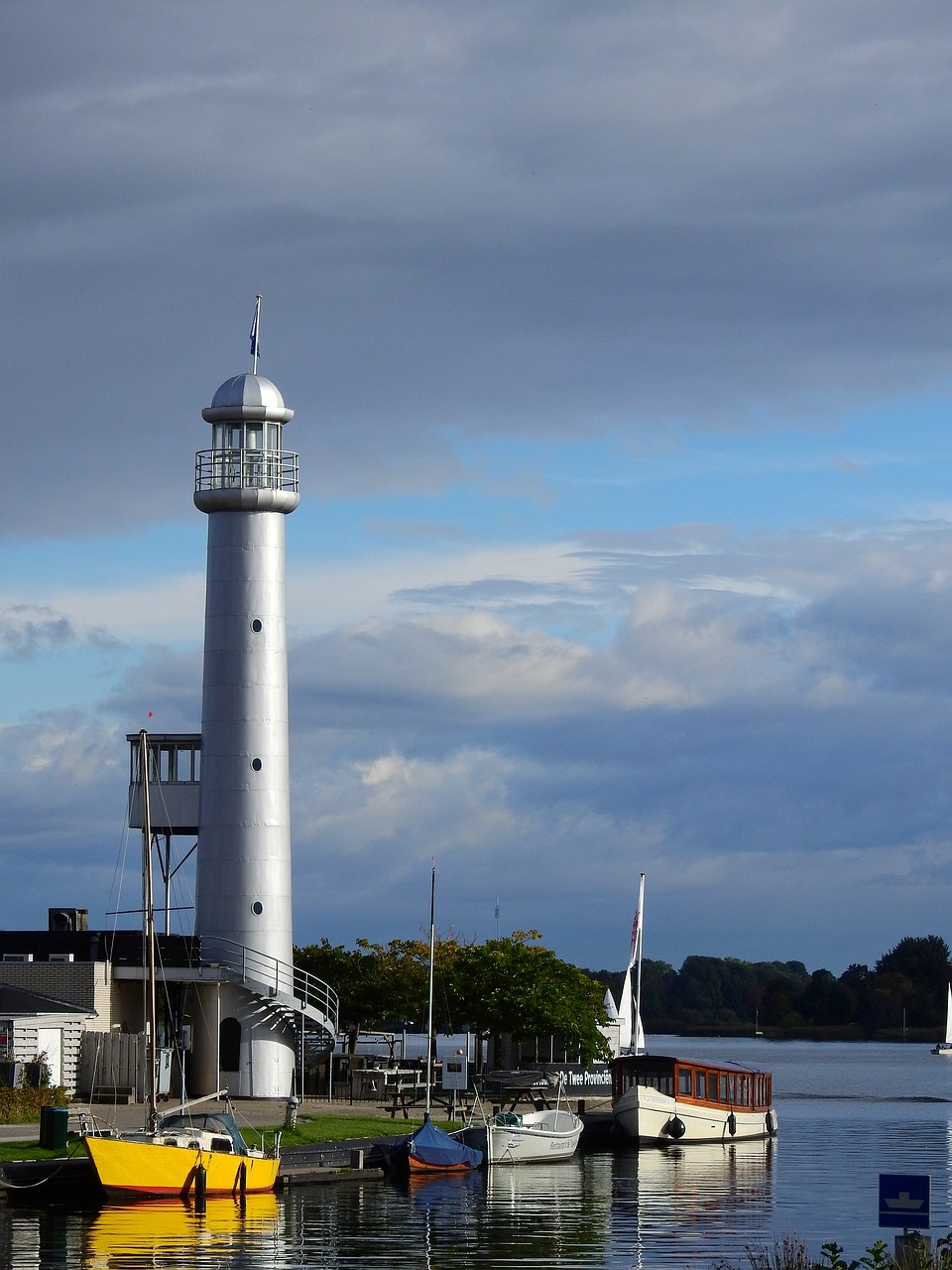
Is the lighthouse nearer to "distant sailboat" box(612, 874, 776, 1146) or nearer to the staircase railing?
the staircase railing

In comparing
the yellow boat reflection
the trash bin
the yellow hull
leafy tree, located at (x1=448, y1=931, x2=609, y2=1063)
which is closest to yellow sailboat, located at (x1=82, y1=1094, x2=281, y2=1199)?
the yellow hull

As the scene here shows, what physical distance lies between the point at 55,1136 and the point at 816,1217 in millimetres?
18369

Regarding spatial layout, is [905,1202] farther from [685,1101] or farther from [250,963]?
[685,1101]

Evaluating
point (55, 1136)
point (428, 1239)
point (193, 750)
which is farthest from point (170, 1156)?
point (193, 750)

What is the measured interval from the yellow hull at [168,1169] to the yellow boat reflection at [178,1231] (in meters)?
0.32

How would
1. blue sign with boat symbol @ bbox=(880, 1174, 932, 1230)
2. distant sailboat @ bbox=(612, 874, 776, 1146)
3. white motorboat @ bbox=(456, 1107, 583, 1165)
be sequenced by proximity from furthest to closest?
distant sailboat @ bbox=(612, 874, 776, 1146) → white motorboat @ bbox=(456, 1107, 583, 1165) → blue sign with boat symbol @ bbox=(880, 1174, 932, 1230)

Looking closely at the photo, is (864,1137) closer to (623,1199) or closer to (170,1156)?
(623,1199)

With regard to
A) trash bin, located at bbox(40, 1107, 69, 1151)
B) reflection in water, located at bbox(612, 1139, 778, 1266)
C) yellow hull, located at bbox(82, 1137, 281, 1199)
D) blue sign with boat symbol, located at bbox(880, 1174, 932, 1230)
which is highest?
blue sign with boat symbol, located at bbox(880, 1174, 932, 1230)

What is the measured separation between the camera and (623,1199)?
4897 centimetres

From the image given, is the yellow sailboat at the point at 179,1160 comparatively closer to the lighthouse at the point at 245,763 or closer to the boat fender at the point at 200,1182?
the boat fender at the point at 200,1182

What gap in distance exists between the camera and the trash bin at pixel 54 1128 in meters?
43.4

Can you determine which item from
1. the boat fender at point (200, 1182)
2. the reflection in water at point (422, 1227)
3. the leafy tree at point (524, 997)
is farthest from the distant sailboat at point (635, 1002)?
the boat fender at point (200, 1182)

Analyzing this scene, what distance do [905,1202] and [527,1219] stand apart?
21.2 metres

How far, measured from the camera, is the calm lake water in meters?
36.5
